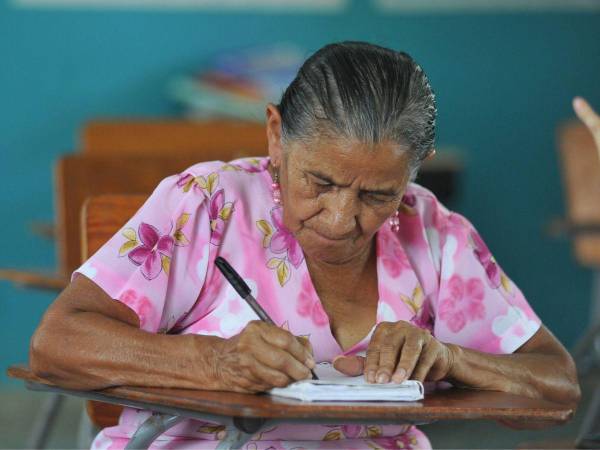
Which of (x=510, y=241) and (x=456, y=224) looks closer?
(x=456, y=224)

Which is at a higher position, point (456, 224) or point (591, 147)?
point (456, 224)

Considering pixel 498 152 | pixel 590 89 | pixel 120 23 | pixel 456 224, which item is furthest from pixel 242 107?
pixel 456 224

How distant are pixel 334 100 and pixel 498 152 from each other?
412 cm

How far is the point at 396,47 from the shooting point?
19.3 feet

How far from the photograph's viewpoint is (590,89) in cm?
596

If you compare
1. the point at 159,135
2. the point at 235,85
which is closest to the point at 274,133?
the point at 159,135

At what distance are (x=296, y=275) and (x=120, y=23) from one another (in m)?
3.67

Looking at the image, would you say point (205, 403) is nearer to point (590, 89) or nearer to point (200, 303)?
point (200, 303)

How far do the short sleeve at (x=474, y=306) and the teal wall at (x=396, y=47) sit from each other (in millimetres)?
3610

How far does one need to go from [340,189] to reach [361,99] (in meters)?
0.14

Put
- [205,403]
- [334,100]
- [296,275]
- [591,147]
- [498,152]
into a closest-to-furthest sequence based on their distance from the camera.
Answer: [205,403] → [334,100] → [296,275] → [591,147] → [498,152]

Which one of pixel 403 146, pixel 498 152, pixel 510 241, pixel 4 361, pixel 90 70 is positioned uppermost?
pixel 403 146

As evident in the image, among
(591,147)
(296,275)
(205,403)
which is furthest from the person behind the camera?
(591,147)

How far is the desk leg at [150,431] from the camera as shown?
5.94 ft
